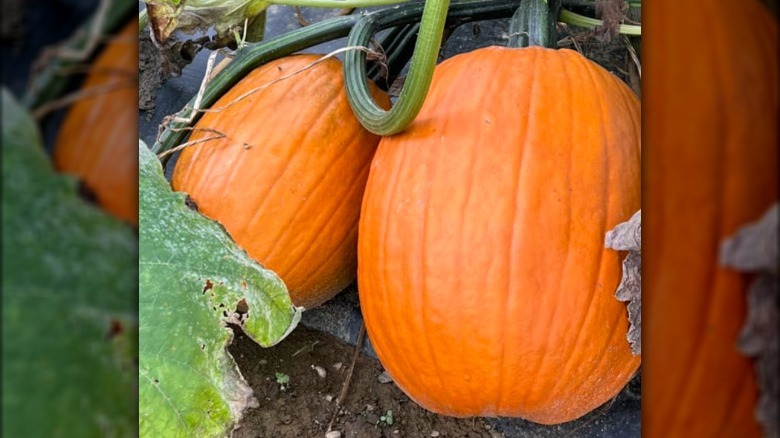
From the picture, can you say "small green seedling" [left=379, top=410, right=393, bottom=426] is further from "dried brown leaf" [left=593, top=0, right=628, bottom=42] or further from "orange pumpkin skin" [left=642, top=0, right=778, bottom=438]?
"orange pumpkin skin" [left=642, top=0, right=778, bottom=438]

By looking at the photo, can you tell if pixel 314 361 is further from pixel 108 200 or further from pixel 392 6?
pixel 108 200

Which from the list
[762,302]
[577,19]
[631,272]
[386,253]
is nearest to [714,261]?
[762,302]

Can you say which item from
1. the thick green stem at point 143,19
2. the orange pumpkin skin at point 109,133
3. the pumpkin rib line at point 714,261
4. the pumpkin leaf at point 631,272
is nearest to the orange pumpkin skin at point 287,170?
the thick green stem at point 143,19

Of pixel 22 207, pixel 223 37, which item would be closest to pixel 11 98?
pixel 22 207

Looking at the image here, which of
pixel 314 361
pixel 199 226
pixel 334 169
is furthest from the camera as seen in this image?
pixel 314 361

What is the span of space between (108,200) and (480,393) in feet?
1.89

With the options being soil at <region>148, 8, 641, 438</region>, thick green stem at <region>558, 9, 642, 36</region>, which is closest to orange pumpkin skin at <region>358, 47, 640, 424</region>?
thick green stem at <region>558, 9, 642, 36</region>

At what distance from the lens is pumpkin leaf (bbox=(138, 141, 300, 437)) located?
0.74 metres

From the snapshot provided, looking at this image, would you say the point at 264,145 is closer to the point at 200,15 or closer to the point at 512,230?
the point at 200,15

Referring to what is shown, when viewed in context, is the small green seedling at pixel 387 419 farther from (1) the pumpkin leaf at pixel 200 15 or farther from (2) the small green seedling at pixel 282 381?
(1) the pumpkin leaf at pixel 200 15

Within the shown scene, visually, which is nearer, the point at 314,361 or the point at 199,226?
the point at 199,226

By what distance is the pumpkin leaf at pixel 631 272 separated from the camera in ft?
2.24

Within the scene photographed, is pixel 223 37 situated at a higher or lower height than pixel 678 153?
lower

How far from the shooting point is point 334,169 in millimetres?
1034
